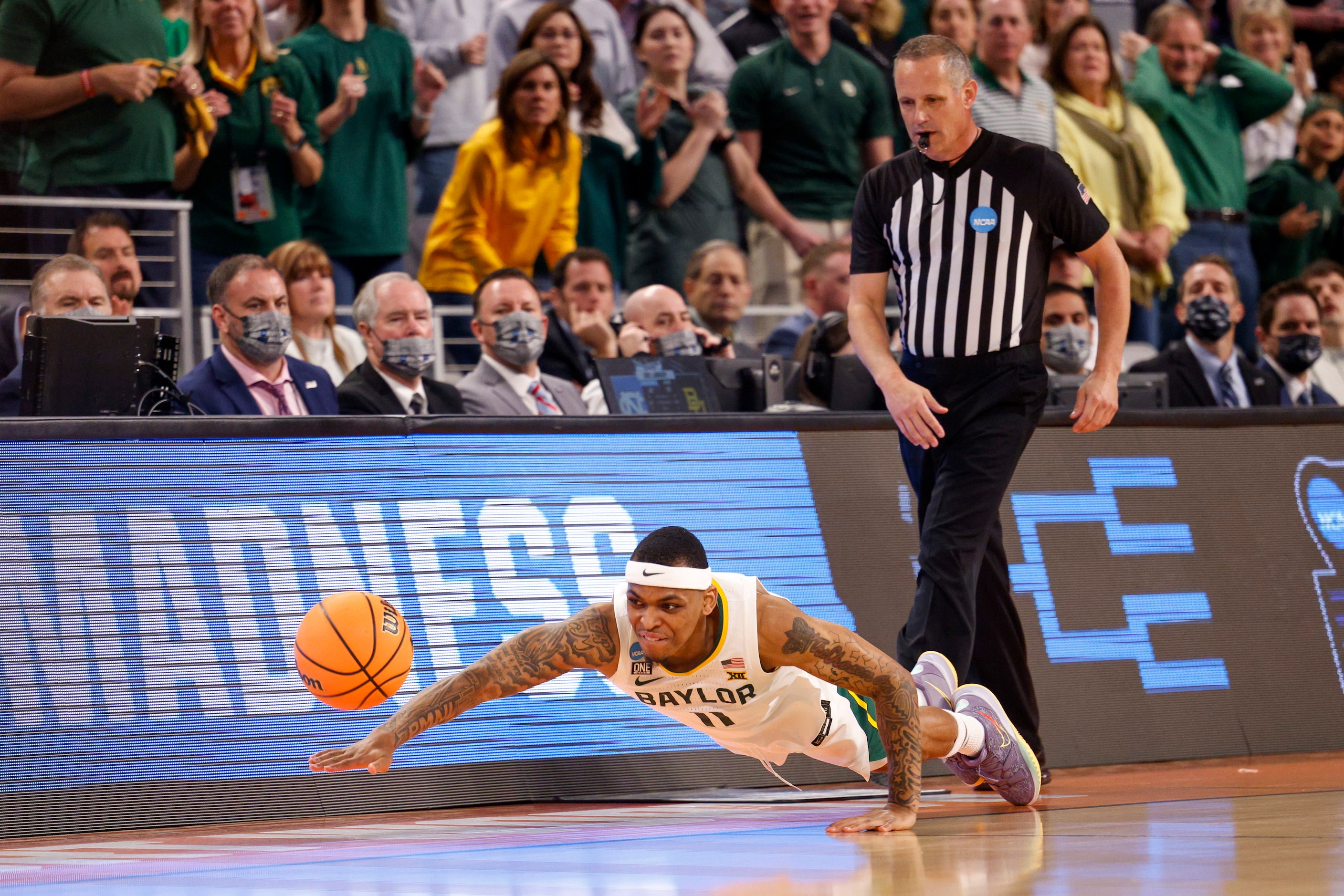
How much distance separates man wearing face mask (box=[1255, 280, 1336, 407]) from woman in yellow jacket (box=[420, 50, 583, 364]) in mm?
4603

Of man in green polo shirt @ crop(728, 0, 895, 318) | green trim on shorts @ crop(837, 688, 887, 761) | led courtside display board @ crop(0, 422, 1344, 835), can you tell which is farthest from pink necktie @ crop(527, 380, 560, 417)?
man in green polo shirt @ crop(728, 0, 895, 318)

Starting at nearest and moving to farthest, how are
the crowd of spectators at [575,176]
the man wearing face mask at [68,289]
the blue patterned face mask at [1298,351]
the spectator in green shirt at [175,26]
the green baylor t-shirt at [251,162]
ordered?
the man wearing face mask at [68,289]
the crowd of spectators at [575,176]
the green baylor t-shirt at [251,162]
the spectator in green shirt at [175,26]
the blue patterned face mask at [1298,351]

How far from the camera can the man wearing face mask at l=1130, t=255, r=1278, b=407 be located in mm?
10766

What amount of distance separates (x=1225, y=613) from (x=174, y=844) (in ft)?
17.2

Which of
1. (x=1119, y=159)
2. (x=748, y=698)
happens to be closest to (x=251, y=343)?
(x=748, y=698)

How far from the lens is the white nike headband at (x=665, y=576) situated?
542 cm

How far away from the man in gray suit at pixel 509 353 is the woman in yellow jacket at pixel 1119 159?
5003 mm

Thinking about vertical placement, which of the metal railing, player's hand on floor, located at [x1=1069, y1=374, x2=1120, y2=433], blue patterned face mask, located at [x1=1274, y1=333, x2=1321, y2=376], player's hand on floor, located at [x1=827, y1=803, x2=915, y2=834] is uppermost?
the metal railing

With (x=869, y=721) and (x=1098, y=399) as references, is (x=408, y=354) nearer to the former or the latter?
(x=869, y=721)

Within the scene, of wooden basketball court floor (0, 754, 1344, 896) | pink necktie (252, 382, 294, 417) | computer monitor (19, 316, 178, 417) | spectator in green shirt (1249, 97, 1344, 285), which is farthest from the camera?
spectator in green shirt (1249, 97, 1344, 285)

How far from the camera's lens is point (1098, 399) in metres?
6.42

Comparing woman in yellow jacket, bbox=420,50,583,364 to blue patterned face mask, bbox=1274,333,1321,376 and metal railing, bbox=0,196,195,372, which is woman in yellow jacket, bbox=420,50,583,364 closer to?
metal railing, bbox=0,196,195,372

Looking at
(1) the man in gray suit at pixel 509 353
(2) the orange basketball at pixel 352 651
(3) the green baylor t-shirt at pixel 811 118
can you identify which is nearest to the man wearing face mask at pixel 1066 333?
(3) the green baylor t-shirt at pixel 811 118

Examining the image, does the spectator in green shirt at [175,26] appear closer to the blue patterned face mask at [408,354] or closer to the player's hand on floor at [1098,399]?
the blue patterned face mask at [408,354]
